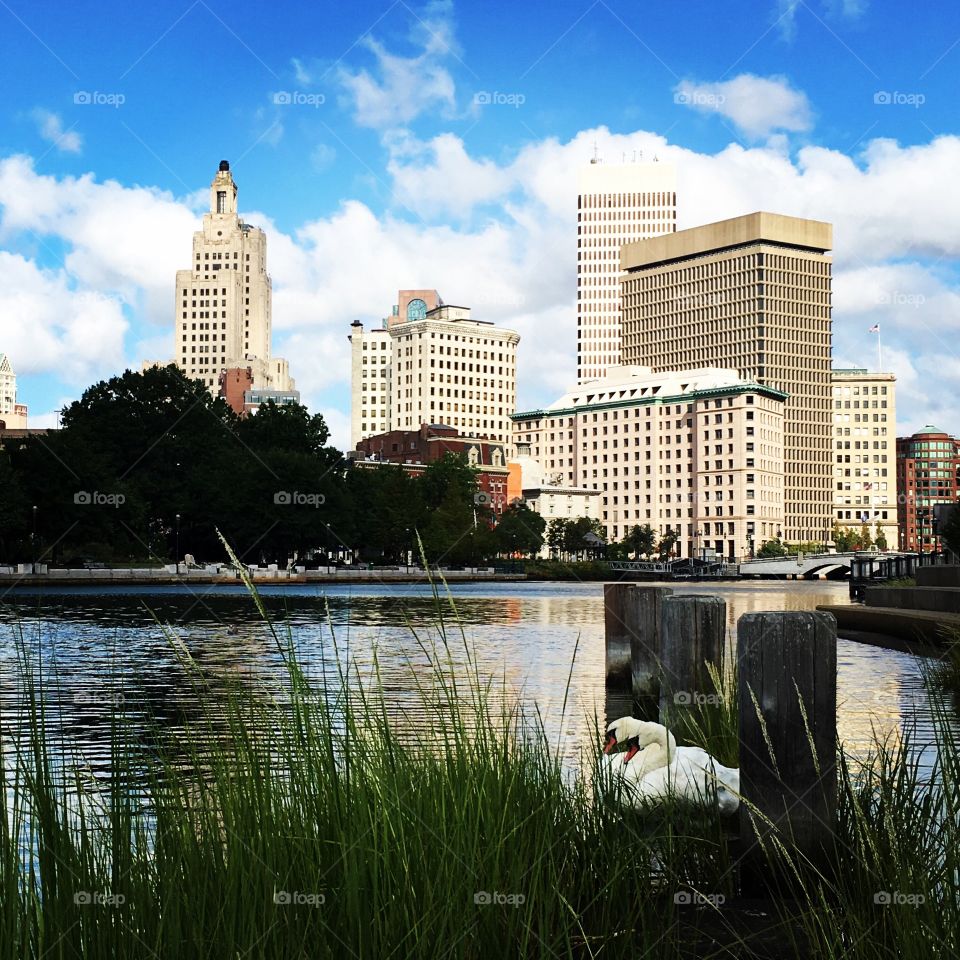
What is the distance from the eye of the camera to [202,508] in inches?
3802

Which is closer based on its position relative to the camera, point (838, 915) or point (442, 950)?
point (442, 950)

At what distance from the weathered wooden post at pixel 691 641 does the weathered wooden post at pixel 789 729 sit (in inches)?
108

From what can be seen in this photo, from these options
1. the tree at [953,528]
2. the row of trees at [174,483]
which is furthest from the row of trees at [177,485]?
the tree at [953,528]

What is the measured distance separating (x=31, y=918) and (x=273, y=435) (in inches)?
4129

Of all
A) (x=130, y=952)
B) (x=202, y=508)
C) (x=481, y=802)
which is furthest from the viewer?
(x=202, y=508)

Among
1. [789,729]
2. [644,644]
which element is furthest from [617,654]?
[789,729]

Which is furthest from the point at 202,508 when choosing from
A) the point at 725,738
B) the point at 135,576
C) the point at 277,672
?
the point at 725,738

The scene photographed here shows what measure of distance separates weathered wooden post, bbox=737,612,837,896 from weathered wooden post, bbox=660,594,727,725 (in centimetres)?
274

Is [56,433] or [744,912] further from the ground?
[56,433]

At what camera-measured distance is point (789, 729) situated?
22.3 ft

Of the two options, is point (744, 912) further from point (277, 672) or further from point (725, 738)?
point (277, 672)

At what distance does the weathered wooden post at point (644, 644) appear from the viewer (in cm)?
1362

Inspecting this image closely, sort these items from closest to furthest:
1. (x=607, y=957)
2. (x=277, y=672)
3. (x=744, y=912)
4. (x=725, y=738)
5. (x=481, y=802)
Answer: (x=607, y=957), (x=481, y=802), (x=744, y=912), (x=725, y=738), (x=277, y=672)

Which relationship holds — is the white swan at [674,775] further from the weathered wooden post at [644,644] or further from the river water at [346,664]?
the weathered wooden post at [644,644]
